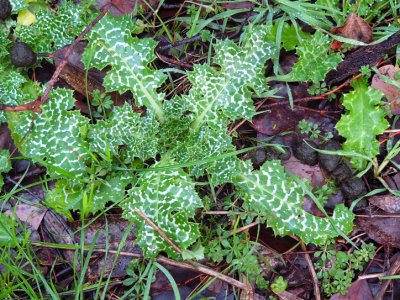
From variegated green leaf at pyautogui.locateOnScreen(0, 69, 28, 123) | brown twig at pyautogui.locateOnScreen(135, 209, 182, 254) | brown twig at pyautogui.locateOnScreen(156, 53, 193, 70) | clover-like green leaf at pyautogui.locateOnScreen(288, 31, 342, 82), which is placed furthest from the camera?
brown twig at pyautogui.locateOnScreen(156, 53, 193, 70)

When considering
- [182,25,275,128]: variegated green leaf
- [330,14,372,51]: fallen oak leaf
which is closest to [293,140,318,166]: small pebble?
[182,25,275,128]: variegated green leaf

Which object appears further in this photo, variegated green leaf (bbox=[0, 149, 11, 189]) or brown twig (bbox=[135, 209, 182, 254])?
variegated green leaf (bbox=[0, 149, 11, 189])

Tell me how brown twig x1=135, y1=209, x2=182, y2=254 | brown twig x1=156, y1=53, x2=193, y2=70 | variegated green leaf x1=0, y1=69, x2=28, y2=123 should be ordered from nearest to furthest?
brown twig x1=135, y1=209, x2=182, y2=254, variegated green leaf x1=0, y1=69, x2=28, y2=123, brown twig x1=156, y1=53, x2=193, y2=70

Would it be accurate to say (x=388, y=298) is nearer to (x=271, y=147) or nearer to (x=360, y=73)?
(x=271, y=147)

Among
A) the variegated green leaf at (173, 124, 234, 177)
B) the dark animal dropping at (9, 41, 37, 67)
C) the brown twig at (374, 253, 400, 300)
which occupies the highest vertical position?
the dark animal dropping at (9, 41, 37, 67)

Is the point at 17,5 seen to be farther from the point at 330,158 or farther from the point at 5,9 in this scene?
the point at 330,158

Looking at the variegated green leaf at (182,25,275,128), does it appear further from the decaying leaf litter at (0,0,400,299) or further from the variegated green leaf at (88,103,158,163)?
the variegated green leaf at (88,103,158,163)


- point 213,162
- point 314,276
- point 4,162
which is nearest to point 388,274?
point 314,276

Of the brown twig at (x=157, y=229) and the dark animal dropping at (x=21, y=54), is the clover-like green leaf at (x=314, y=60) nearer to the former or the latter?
the brown twig at (x=157, y=229)
